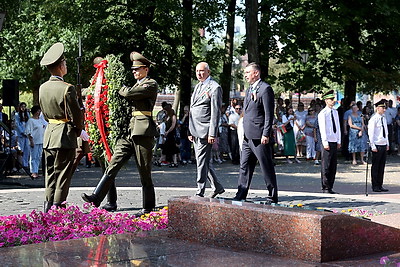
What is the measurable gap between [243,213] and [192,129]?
5214 millimetres

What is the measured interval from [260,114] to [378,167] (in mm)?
4917

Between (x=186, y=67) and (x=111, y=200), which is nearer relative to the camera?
(x=111, y=200)

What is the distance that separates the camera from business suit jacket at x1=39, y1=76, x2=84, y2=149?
9469 mm

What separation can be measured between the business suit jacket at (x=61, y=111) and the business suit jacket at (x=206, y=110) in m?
2.51

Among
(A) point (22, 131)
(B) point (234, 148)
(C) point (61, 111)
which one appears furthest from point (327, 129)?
(B) point (234, 148)

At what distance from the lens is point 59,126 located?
9.56 m

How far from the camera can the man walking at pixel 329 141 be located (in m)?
14.7

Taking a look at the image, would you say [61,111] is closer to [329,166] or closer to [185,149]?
[329,166]

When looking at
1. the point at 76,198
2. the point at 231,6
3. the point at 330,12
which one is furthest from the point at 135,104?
the point at 231,6

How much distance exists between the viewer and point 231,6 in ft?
112

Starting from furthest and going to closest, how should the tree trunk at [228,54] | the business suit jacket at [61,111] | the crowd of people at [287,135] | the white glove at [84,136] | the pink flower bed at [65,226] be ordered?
the tree trunk at [228,54], the crowd of people at [287,135], the white glove at [84,136], the business suit jacket at [61,111], the pink flower bed at [65,226]

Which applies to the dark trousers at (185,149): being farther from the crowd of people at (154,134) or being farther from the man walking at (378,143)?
the man walking at (378,143)

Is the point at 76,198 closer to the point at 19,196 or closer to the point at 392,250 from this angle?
the point at 19,196

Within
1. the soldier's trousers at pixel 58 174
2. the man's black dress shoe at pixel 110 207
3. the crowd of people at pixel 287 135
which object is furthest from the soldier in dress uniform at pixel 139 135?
the crowd of people at pixel 287 135
